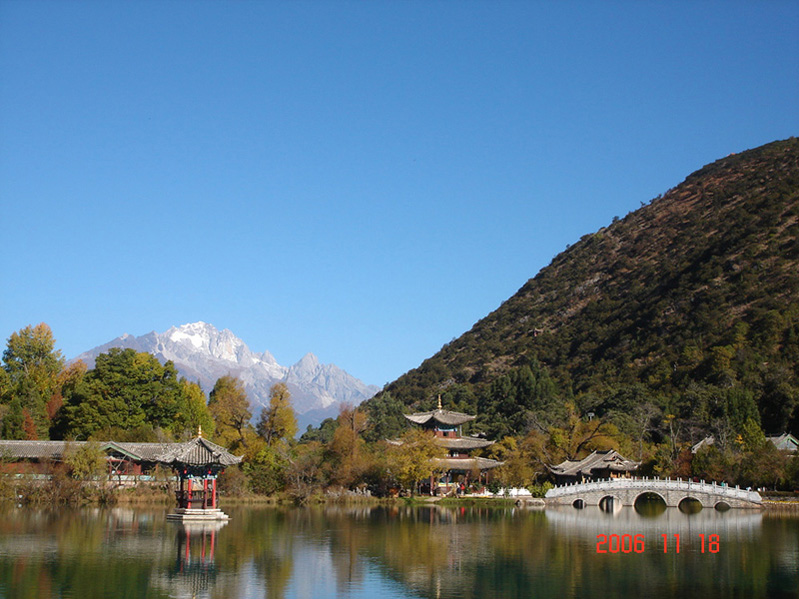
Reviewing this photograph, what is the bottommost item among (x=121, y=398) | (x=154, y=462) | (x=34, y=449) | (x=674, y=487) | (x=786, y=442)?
(x=674, y=487)

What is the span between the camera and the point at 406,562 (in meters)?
27.3

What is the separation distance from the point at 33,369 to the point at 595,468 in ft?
156

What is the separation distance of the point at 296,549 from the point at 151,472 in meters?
25.3

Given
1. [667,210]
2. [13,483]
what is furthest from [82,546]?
[667,210]

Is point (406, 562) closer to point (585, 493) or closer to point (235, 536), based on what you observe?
point (235, 536)

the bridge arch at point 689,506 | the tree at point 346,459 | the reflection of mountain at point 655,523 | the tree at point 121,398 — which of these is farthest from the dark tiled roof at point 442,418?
the tree at point 121,398

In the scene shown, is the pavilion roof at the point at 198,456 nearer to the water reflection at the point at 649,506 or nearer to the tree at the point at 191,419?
the tree at the point at 191,419

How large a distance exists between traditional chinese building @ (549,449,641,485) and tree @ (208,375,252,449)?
21.9m

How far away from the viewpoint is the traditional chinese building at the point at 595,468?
60.1 metres

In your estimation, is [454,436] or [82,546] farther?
[454,436]

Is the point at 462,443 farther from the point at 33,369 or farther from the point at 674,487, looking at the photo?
the point at 33,369

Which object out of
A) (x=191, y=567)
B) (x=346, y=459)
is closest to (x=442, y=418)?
(x=346, y=459)

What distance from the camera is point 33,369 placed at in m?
73.3

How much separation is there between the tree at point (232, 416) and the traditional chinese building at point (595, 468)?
21880mm
